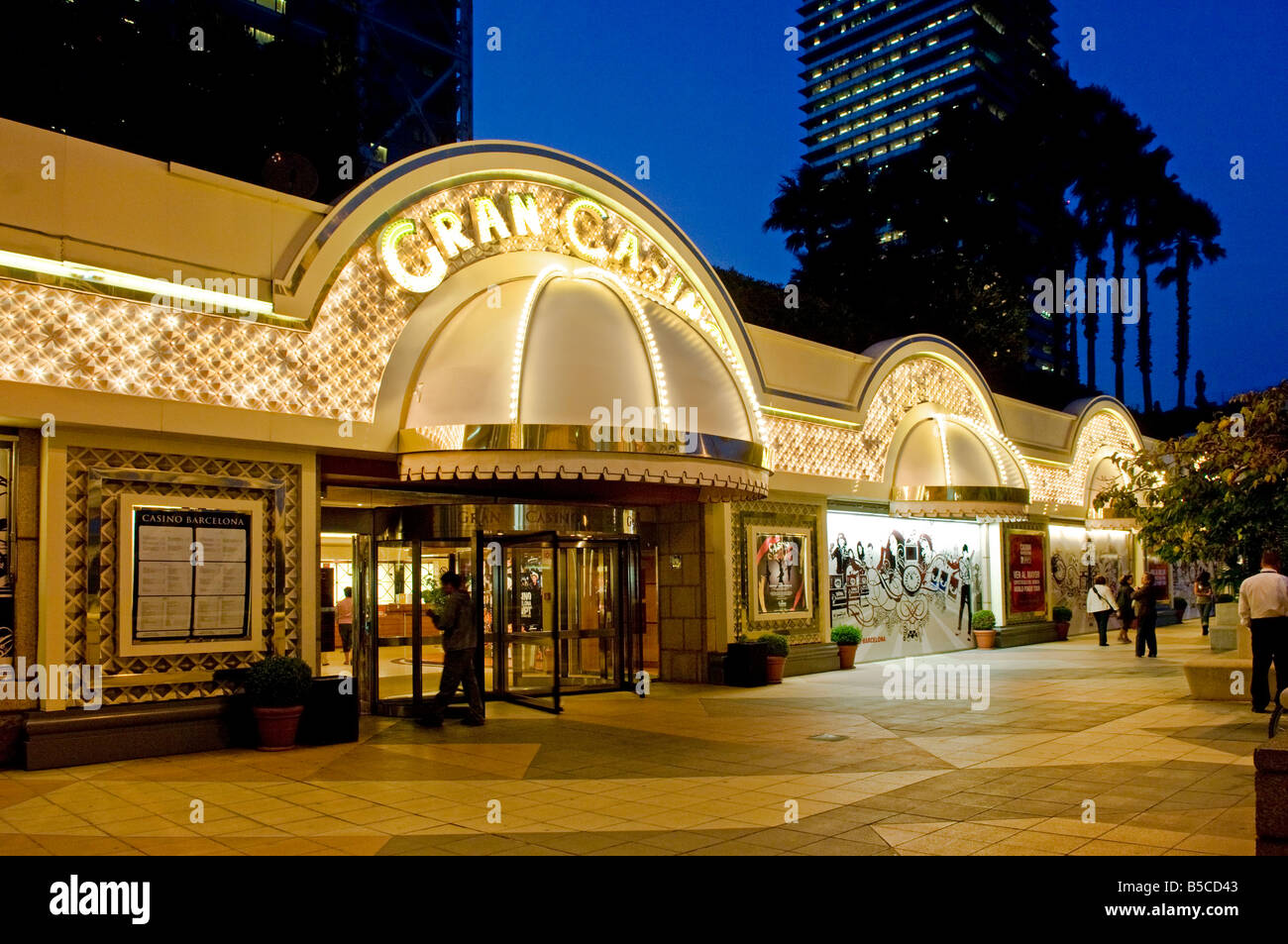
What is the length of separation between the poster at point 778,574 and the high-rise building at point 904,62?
10909 centimetres

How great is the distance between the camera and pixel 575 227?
616 inches

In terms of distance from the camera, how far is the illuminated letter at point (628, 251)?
16281 millimetres

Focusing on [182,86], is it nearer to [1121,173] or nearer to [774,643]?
[774,643]

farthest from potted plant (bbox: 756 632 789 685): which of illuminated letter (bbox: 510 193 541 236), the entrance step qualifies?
illuminated letter (bbox: 510 193 541 236)

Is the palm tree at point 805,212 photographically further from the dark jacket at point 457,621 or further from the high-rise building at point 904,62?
the high-rise building at point 904,62

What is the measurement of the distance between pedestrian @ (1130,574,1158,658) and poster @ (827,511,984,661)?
3.99 meters

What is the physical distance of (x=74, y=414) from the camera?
10.3 meters

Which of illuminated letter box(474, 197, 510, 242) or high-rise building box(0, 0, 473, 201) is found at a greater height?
high-rise building box(0, 0, 473, 201)

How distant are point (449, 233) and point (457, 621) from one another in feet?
16.5

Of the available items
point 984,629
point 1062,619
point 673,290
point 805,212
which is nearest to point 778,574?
point 673,290

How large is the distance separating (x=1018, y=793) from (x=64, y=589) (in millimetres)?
8814

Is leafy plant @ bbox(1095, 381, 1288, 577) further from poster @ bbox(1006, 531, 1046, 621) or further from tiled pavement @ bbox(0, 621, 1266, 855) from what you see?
poster @ bbox(1006, 531, 1046, 621)

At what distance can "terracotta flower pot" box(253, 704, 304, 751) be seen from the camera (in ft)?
36.3

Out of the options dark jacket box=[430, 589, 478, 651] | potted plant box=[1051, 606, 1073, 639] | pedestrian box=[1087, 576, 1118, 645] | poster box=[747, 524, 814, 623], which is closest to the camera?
dark jacket box=[430, 589, 478, 651]
